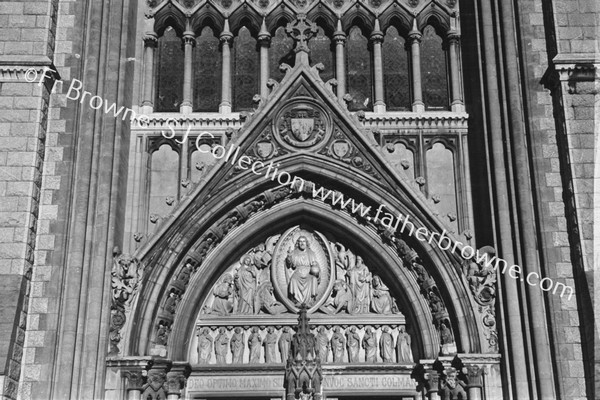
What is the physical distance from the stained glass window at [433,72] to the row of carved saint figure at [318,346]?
4.54m

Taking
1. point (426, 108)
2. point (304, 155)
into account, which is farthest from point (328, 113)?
point (426, 108)

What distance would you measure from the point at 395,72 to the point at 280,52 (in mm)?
2359

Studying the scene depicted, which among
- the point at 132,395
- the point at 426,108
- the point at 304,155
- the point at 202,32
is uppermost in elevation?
the point at 202,32

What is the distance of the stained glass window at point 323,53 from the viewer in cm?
1758

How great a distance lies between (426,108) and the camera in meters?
17.2

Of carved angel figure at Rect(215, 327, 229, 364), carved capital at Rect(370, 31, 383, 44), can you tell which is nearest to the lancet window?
carved capital at Rect(370, 31, 383, 44)

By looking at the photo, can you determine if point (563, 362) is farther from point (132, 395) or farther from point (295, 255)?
point (132, 395)

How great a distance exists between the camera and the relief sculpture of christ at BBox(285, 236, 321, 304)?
16297 mm

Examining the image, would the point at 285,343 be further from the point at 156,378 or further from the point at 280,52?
the point at 280,52

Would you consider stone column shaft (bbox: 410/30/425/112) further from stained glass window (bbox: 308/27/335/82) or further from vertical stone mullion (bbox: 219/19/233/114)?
vertical stone mullion (bbox: 219/19/233/114)

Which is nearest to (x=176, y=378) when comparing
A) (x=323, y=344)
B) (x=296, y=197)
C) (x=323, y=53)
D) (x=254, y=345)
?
(x=254, y=345)

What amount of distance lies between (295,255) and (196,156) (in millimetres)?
2689

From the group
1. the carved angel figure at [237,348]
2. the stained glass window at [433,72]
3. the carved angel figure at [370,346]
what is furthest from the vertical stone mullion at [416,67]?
the carved angel figure at [237,348]

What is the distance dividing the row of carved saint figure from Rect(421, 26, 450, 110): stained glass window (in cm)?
454
